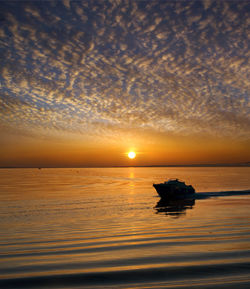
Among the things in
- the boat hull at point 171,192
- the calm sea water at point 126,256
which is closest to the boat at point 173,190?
the boat hull at point 171,192

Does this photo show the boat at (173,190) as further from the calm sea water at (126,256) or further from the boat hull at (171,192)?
the calm sea water at (126,256)

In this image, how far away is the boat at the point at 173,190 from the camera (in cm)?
4999

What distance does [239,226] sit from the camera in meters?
21.8

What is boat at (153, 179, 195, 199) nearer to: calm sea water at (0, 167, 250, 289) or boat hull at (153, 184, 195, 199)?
boat hull at (153, 184, 195, 199)

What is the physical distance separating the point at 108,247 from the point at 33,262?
15.9ft

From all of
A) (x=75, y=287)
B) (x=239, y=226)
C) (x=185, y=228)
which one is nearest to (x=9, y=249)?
(x=75, y=287)

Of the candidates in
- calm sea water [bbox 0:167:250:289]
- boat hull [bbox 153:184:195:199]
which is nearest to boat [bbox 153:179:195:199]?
boat hull [bbox 153:184:195:199]

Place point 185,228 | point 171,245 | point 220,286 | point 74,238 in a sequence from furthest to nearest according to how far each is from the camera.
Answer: point 185,228 < point 74,238 < point 171,245 < point 220,286

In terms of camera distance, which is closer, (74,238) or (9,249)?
(9,249)

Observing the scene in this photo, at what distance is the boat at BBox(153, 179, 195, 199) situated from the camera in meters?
50.0

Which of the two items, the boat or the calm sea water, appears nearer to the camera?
the calm sea water

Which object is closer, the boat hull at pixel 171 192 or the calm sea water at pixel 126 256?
the calm sea water at pixel 126 256

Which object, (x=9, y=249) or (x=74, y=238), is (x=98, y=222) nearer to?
(x=74, y=238)

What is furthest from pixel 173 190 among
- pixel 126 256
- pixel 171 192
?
pixel 126 256
